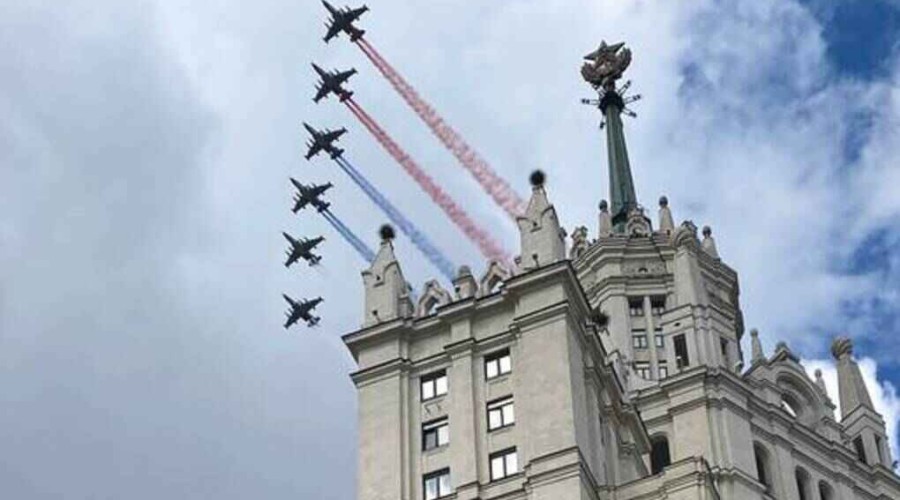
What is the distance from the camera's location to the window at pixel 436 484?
9688 cm

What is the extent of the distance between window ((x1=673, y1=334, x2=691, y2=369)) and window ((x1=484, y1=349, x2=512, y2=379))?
33.3 m

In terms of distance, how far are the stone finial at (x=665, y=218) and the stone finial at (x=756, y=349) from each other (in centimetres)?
1573

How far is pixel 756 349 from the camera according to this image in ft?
449

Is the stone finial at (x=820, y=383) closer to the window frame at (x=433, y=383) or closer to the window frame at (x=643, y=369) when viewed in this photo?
the window frame at (x=643, y=369)

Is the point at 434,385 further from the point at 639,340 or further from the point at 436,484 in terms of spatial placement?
the point at 639,340

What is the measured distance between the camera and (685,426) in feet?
408

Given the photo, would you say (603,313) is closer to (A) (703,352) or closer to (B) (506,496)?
(A) (703,352)

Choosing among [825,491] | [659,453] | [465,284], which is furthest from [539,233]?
[825,491]

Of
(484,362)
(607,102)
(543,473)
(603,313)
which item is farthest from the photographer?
(607,102)

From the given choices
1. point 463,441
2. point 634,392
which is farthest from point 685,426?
point 463,441

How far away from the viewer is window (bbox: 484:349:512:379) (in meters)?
99.6

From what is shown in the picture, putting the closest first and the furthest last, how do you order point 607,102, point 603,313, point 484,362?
point 484,362 → point 603,313 → point 607,102

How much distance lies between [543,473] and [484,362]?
30.4 ft

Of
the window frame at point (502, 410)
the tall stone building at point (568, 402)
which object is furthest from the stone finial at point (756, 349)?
the window frame at point (502, 410)
